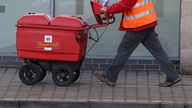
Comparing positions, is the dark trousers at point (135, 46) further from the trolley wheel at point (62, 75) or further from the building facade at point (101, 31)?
the building facade at point (101, 31)

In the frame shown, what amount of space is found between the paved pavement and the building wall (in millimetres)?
Result: 182

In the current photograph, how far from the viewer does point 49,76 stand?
9.91 metres

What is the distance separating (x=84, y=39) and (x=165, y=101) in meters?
1.57

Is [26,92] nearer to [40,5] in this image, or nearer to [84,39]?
[84,39]

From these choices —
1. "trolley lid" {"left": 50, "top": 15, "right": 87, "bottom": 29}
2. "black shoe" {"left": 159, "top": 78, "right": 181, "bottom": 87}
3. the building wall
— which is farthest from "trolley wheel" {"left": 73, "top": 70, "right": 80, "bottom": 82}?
the building wall

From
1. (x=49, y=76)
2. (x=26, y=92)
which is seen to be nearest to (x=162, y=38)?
(x=49, y=76)

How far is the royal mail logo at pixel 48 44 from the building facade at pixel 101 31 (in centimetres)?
142

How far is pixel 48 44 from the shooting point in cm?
905

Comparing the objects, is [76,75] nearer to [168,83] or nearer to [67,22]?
[67,22]

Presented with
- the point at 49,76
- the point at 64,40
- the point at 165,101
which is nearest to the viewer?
the point at 165,101

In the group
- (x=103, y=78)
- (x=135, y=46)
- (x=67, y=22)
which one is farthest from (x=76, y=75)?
(x=135, y=46)

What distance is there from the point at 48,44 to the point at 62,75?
1.74 ft

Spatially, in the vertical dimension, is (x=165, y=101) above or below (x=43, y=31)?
below

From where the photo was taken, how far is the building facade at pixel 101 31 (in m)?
10.3
